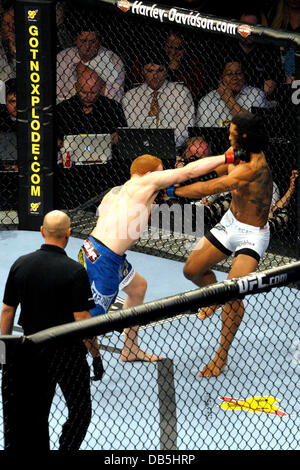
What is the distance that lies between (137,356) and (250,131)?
1.54 metres

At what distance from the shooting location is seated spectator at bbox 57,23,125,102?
8578 millimetres

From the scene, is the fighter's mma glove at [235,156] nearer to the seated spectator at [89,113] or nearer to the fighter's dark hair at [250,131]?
the fighter's dark hair at [250,131]

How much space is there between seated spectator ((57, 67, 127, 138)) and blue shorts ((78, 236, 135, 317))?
9.94ft

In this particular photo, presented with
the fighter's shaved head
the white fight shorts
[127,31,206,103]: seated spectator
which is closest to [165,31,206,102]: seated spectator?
[127,31,206,103]: seated spectator

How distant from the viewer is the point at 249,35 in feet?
18.8

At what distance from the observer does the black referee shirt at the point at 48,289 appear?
3711mm

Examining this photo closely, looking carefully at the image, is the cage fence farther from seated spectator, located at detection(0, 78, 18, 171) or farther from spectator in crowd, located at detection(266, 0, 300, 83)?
spectator in crowd, located at detection(266, 0, 300, 83)

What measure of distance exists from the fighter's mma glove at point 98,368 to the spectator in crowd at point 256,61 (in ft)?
14.0

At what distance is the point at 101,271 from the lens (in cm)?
491

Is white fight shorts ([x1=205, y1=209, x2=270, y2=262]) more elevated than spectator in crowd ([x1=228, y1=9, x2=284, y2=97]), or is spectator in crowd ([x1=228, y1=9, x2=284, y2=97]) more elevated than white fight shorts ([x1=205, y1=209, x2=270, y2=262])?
spectator in crowd ([x1=228, y1=9, x2=284, y2=97])

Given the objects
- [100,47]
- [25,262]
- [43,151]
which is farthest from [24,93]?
[25,262]

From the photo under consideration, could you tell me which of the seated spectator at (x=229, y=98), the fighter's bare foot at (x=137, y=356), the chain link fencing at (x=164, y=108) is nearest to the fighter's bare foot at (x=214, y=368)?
the fighter's bare foot at (x=137, y=356)

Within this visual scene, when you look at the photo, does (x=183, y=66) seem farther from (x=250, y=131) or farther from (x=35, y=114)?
(x=250, y=131)
